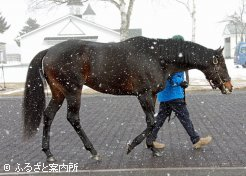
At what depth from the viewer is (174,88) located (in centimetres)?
661

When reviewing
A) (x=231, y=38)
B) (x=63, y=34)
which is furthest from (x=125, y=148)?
(x=231, y=38)

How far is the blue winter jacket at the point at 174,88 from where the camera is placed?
6562 millimetres

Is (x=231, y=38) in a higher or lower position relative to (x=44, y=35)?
lower

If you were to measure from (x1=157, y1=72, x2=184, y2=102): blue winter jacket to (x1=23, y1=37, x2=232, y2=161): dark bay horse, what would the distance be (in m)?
0.51

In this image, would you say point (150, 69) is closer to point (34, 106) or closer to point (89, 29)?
point (34, 106)

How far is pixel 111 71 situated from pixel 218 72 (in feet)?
5.32

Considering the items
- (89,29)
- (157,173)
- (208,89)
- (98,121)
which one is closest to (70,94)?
(157,173)

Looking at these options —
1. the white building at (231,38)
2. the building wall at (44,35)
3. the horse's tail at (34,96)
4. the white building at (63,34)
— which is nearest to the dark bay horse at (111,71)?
the horse's tail at (34,96)

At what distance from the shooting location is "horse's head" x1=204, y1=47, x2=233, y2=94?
5969 millimetres

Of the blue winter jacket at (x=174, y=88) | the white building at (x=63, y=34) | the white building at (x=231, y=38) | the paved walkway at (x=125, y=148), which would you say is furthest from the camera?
the white building at (x=231, y=38)

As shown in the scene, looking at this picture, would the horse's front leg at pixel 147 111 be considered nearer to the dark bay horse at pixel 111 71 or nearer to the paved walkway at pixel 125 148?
the dark bay horse at pixel 111 71

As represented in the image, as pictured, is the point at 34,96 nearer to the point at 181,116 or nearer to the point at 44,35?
the point at 181,116

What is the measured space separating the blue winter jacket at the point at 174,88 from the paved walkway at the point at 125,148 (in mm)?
868

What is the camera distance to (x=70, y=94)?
5773 mm
